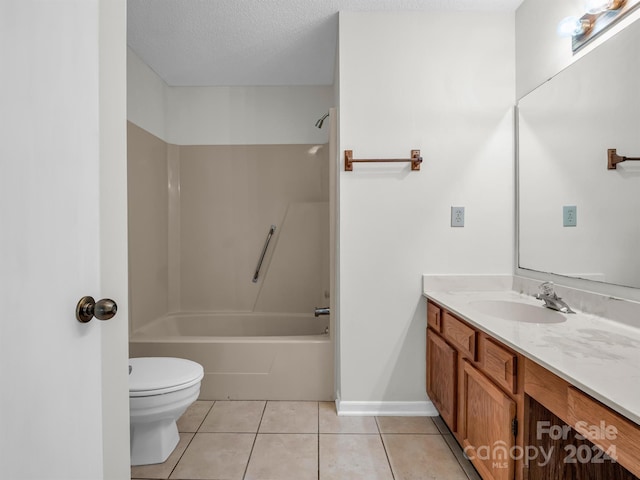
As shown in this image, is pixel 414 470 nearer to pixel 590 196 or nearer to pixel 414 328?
pixel 414 328

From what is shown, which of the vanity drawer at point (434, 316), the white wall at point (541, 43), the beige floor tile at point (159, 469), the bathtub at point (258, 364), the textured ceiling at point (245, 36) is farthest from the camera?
the bathtub at point (258, 364)

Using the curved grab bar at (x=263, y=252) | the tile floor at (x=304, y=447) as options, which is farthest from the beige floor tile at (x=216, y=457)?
the curved grab bar at (x=263, y=252)

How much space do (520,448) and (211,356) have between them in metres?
1.82

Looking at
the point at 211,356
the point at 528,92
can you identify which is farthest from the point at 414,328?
the point at 528,92

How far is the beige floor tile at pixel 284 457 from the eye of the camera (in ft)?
5.45

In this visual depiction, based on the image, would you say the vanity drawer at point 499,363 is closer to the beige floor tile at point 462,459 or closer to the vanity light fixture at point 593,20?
the beige floor tile at point 462,459

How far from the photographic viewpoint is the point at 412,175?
2.21 metres

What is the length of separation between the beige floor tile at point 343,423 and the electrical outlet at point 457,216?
1.25 m

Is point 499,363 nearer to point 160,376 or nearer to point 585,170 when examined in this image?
point 585,170

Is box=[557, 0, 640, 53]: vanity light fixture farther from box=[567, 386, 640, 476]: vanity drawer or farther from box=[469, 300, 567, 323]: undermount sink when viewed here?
box=[567, 386, 640, 476]: vanity drawer

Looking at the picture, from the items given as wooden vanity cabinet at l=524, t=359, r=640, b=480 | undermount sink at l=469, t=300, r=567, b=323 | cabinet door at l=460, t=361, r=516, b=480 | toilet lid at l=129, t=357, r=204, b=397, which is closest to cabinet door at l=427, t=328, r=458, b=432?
cabinet door at l=460, t=361, r=516, b=480

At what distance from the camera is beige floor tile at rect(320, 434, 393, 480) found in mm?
1655

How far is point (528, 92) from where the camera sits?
209cm

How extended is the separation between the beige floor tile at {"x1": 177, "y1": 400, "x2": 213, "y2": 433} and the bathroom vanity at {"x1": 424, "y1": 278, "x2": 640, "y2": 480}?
54.3 inches
